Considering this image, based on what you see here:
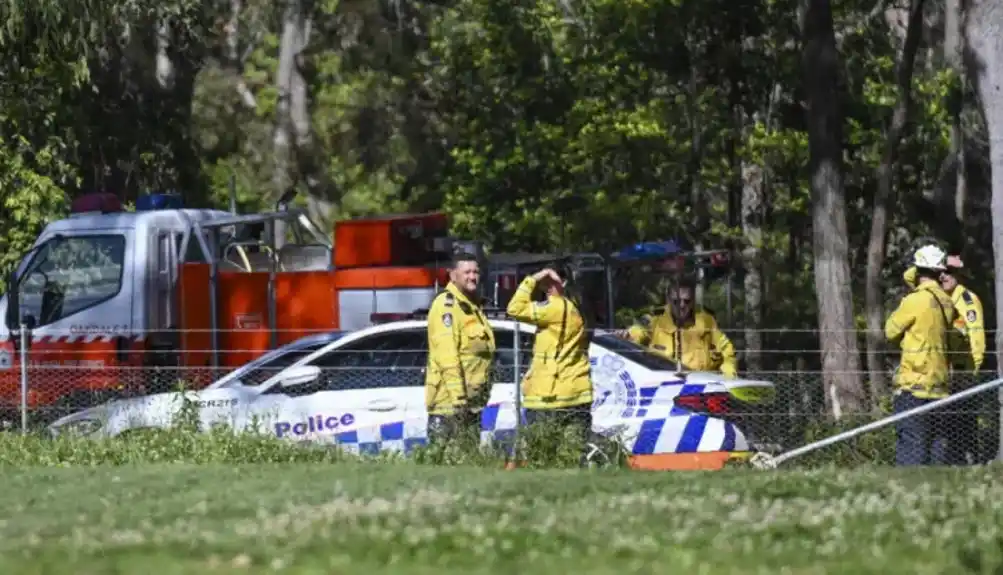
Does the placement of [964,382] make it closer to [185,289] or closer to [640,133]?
[185,289]

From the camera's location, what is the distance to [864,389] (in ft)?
58.6

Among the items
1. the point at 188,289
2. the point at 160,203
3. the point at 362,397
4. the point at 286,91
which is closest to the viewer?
the point at 362,397

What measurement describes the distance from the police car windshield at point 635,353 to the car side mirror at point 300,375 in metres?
2.19

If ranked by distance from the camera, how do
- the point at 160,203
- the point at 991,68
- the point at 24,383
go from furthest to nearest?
the point at 160,203 < the point at 24,383 < the point at 991,68

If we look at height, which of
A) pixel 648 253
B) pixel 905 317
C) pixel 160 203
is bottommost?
pixel 905 317

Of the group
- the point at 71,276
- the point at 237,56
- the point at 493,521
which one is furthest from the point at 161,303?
the point at 237,56

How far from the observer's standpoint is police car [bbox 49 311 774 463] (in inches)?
599

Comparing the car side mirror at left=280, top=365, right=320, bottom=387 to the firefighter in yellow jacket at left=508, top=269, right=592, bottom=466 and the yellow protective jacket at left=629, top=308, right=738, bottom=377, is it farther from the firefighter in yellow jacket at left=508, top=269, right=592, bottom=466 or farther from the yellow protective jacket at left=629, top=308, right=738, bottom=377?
the yellow protective jacket at left=629, top=308, right=738, bottom=377

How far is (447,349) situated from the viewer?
A: 48.4 ft

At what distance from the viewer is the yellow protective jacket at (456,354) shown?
14.8m

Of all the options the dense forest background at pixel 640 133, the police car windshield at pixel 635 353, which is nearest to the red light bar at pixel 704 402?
the police car windshield at pixel 635 353

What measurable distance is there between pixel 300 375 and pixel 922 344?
4763 millimetres

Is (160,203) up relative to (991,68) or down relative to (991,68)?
down

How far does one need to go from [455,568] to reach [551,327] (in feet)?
22.0
